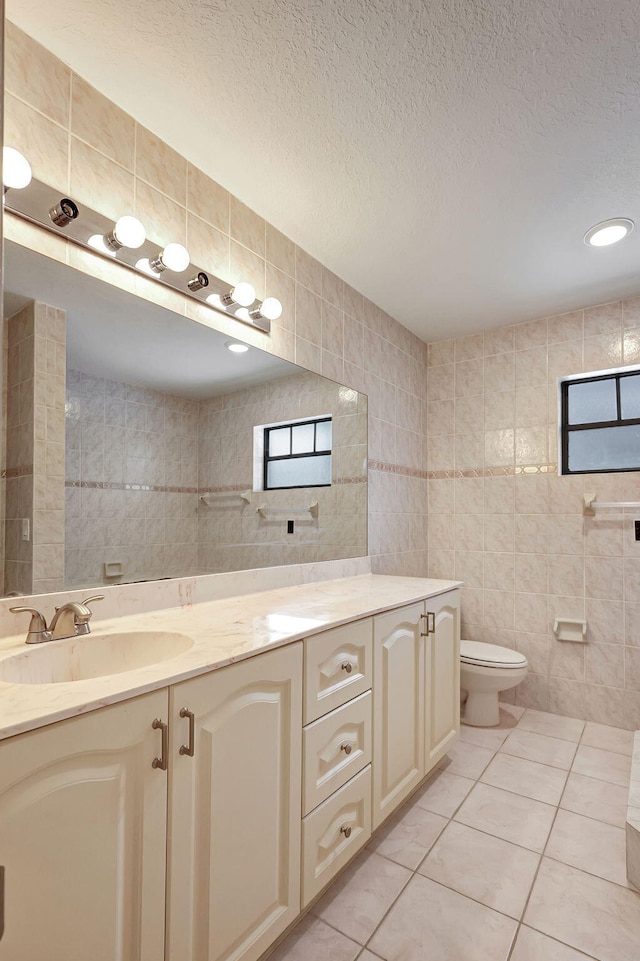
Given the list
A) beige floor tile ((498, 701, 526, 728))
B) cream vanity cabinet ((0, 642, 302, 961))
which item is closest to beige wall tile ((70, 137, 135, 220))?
cream vanity cabinet ((0, 642, 302, 961))

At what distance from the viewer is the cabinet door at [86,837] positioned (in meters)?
0.75

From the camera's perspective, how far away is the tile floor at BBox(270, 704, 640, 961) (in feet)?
4.35

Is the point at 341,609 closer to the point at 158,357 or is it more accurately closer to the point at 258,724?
the point at 258,724

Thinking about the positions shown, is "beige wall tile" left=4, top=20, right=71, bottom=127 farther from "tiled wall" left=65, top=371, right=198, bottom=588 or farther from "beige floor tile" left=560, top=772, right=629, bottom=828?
"beige floor tile" left=560, top=772, right=629, bottom=828

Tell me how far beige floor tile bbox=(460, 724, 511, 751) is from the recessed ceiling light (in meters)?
2.45

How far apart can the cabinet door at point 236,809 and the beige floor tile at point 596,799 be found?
130 cm

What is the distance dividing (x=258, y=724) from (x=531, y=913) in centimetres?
106

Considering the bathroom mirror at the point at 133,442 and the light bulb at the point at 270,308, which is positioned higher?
the light bulb at the point at 270,308

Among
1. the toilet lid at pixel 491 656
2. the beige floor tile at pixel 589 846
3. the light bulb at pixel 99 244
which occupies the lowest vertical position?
the beige floor tile at pixel 589 846

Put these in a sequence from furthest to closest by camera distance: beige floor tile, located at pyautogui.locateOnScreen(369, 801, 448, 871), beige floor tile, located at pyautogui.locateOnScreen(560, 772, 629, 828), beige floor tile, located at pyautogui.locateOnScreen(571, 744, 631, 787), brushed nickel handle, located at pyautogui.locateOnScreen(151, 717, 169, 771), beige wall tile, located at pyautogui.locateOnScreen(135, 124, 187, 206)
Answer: beige floor tile, located at pyautogui.locateOnScreen(571, 744, 631, 787)
beige floor tile, located at pyautogui.locateOnScreen(560, 772, 629, 828)
beige floor tile, located at pyautogui.locateOnScreen(369, 801, 448, 871)
beige wall tile, located at pyautogui.locateOnScreen(135, 124, 187, 206)
brushed nickel handle, located at pyautogui.locateOnScreen(151, 717, 169, 771)

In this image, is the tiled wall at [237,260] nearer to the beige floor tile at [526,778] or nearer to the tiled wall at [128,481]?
the tiled wall at [128,481]

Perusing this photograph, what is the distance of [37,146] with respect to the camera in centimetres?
130

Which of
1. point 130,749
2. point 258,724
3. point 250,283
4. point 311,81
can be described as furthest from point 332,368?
point 130,749

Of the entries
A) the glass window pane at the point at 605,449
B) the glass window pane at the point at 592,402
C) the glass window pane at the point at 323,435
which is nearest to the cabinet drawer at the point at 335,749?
the glass window pane at the point at 323,435
